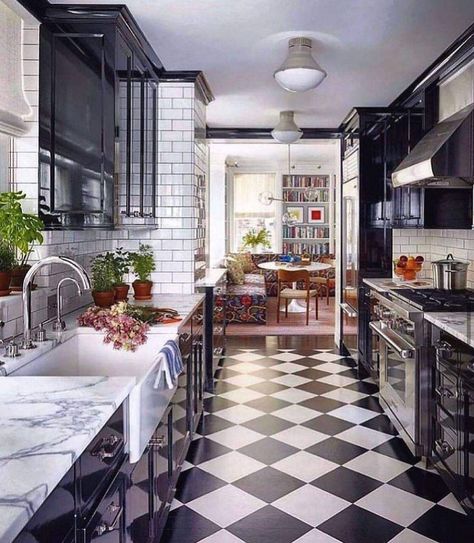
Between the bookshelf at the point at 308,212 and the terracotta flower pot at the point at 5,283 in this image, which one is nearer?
the terracotta flower pot at the point at 5,283

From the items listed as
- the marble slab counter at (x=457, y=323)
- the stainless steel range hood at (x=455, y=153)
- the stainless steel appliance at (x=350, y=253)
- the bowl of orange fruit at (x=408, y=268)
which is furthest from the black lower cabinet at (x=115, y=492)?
the stainless steel appliance at (x=350, y=253)

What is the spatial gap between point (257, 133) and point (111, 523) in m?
5.24

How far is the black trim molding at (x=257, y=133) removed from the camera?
6.29 m

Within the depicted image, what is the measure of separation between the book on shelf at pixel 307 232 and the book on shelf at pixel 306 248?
0.46 feet

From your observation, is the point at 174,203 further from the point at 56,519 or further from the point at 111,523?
the point at 56,519

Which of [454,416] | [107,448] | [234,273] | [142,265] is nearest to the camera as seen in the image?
[107,448]

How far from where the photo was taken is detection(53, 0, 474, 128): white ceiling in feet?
9.66

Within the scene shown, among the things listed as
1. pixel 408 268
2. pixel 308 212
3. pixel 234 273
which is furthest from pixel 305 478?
pixel 308 212

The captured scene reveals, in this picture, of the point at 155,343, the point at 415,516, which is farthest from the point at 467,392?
the point at 155,343

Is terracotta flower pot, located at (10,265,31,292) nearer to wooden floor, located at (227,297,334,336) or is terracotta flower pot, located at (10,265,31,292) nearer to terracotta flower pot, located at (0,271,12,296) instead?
terracotta flower pot, located at (0,271,12,296)

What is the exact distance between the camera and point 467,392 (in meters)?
2.59

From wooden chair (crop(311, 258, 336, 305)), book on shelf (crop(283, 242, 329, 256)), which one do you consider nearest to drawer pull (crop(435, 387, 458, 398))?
wooden chair (crop(311, 258, 336, 305))

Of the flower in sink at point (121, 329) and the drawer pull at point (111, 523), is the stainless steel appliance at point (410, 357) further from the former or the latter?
the drawer pull at point (111, 523)

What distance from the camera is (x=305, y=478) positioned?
317 cm
